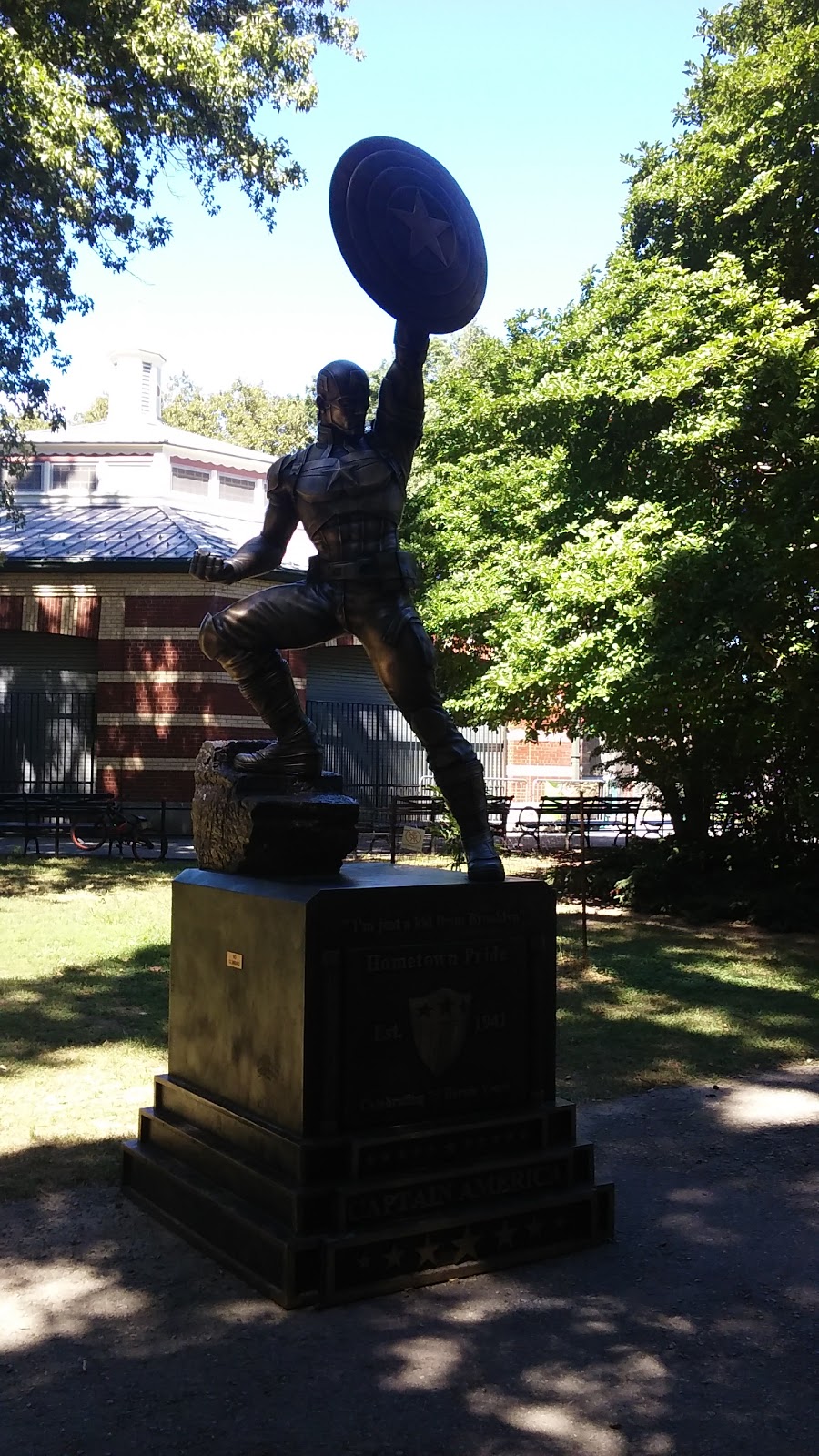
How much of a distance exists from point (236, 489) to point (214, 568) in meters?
28.4

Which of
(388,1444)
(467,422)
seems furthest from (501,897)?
(467,422)

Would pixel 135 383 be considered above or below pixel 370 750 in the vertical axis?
above

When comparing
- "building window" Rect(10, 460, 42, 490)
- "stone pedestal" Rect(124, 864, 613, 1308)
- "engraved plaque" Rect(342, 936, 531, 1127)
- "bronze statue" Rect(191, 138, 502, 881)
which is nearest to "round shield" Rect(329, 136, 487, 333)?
"bronze statue" Rect(191, 138, 502, 881)

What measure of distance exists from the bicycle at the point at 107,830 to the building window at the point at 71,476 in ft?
40.2

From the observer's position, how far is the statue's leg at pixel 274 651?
521 cm

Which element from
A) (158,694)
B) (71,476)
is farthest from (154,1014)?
(71,476)

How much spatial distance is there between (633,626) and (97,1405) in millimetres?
9638

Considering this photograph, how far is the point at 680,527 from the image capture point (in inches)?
476

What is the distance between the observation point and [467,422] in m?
18.0

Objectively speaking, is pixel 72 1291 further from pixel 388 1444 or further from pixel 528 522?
pixel 528 522

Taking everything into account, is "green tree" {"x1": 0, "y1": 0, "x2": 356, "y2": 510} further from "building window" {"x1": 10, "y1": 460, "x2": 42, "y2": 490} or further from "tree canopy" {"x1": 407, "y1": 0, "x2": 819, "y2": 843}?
"building window" {"x1": 10, "y1": 460, "x2": 42, "y2": 490}

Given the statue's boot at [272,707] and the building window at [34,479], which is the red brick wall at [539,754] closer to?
the building window at [34,479]

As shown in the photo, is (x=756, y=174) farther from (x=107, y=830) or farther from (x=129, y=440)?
(x=129, y=440)

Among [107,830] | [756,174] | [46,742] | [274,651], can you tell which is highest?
[756,174]
